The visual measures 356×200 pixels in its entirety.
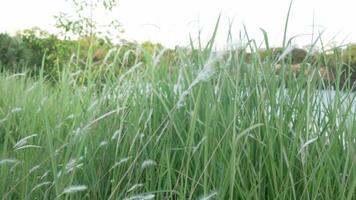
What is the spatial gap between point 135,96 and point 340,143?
809 millimetres

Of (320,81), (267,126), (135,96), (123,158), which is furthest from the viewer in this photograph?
(135,96)

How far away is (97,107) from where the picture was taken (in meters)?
2.03

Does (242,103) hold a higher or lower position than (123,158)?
higher

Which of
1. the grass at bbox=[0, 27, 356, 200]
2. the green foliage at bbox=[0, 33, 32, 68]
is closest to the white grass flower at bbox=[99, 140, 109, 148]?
the grass at bbox=[0, 27, 356, 200]

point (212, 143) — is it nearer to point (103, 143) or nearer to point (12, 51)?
point (103, 143)

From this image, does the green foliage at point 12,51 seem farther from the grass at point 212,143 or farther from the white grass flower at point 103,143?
the white grass flower at point 103,143

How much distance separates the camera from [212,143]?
171 cm

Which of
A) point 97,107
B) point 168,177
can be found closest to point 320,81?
point 168,177

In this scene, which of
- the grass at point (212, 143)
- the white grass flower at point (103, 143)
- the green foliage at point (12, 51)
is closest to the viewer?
the grass at point (212, 143)

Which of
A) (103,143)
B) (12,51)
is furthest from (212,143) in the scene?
(12,51)

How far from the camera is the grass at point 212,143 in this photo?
1.66 m

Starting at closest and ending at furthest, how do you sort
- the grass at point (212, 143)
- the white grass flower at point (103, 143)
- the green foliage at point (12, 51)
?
the grass at point (212, 143) < the white grass flower at point (103, 143) < the green foliage at point (12, 51)

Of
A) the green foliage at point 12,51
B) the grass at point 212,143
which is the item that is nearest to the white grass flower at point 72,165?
the grass at point 212,143

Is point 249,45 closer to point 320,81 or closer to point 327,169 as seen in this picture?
point 320,81
